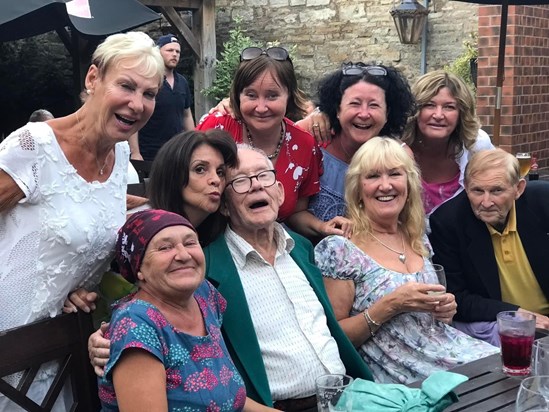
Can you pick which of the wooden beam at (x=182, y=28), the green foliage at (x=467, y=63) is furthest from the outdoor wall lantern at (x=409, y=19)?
the wooden beam at (x=182, y=28)

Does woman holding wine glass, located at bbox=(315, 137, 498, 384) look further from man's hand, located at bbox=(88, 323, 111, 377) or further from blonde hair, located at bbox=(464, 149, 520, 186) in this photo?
man's hand, located at bbox=(88, 323, 111, 377)

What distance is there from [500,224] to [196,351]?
64.3 inches

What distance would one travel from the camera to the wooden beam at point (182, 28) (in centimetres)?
906

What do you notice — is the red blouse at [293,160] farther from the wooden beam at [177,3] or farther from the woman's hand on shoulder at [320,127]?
the wooden beam at [177,3]

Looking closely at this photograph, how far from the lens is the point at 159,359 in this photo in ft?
5.86

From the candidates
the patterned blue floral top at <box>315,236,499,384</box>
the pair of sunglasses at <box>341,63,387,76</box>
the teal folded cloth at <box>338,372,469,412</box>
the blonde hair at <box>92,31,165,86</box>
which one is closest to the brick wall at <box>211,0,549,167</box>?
the pair of sunglasses at <box>341,63,387,76</box>

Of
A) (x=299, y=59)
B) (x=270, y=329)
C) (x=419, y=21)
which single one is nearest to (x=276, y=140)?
(x=270, y=329)

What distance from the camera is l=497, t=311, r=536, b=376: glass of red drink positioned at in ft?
7.32

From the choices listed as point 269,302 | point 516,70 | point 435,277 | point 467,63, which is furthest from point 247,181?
point 467,63

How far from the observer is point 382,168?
2.76 meters

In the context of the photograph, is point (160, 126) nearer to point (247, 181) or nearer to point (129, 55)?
point (247, 181)

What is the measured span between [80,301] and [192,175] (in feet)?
1.77

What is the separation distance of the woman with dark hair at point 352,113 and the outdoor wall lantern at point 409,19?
4.93m

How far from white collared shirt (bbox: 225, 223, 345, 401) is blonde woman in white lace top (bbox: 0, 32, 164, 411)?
475mm
